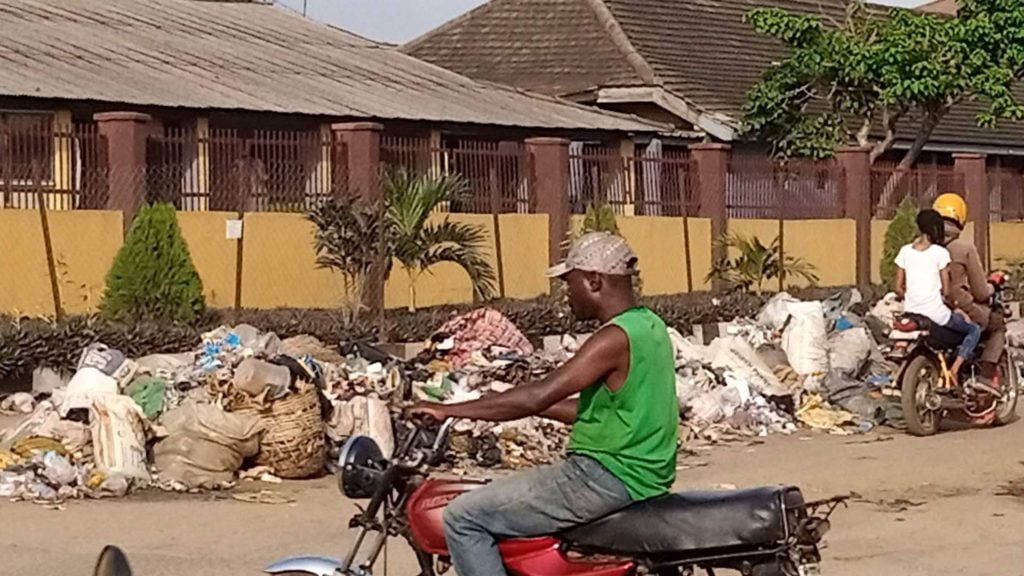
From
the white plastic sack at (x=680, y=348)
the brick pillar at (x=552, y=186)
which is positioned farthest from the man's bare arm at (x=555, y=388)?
Answer: the brick pillar at (x=552, y=186)

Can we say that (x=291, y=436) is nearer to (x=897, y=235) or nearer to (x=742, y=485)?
(x=742, y=485)

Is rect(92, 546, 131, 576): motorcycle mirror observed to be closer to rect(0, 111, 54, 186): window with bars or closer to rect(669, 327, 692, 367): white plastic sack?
rect(669, 327, 692, 367): white plastic sack

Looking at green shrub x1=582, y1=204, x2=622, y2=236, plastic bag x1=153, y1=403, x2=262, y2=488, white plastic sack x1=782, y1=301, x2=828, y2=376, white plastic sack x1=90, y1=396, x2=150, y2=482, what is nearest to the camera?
white plastic sack x1=90, y1=396, x2=150, y2=482

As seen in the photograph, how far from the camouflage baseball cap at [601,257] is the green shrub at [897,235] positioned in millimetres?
22327

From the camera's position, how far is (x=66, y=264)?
755 inches

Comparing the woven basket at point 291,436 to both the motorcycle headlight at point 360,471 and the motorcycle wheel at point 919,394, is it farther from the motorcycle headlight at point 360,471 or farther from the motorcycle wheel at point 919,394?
the motorcycle headlight at point 360,471

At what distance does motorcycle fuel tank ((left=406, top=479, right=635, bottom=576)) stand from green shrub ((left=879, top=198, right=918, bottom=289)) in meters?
22.6

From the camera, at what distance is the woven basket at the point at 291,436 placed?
42.0ft

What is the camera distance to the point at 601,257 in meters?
6.58

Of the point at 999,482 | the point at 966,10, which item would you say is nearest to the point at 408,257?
the point at 999,482

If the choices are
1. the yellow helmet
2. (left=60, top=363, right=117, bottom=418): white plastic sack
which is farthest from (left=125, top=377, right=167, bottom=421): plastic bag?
the yellow helmet

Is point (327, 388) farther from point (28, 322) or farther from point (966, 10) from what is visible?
point (966, 10)

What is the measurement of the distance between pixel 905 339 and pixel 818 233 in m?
12.8

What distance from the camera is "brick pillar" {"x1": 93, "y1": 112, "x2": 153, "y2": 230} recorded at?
1973 cm
